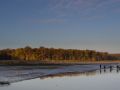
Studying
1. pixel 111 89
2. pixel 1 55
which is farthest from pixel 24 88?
pixel 1 55

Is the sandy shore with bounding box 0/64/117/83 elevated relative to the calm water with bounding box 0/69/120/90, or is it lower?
elevated

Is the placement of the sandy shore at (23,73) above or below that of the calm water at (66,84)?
above

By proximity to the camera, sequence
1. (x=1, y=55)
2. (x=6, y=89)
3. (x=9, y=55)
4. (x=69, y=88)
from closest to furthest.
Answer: (x=6, y=89) < (x=69, y=88) < (x=1, y=55) < (x=9, y=55)

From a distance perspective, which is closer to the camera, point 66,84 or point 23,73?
point 66,84

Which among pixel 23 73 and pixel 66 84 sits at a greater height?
pixel 23 73

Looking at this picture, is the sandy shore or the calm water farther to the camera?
the sandy shore

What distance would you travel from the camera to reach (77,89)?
3067 centimetres

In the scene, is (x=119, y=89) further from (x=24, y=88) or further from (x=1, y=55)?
(x=1, y=55)

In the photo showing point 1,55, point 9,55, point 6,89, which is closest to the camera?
point 6,89

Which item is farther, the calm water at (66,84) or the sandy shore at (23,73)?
the sandy shore at (23,73)

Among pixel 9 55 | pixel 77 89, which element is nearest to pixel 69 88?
pixel 77 89

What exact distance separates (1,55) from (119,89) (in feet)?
506

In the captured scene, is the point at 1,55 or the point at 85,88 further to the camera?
the point at 1,55

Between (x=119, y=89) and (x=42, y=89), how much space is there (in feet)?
23.6
